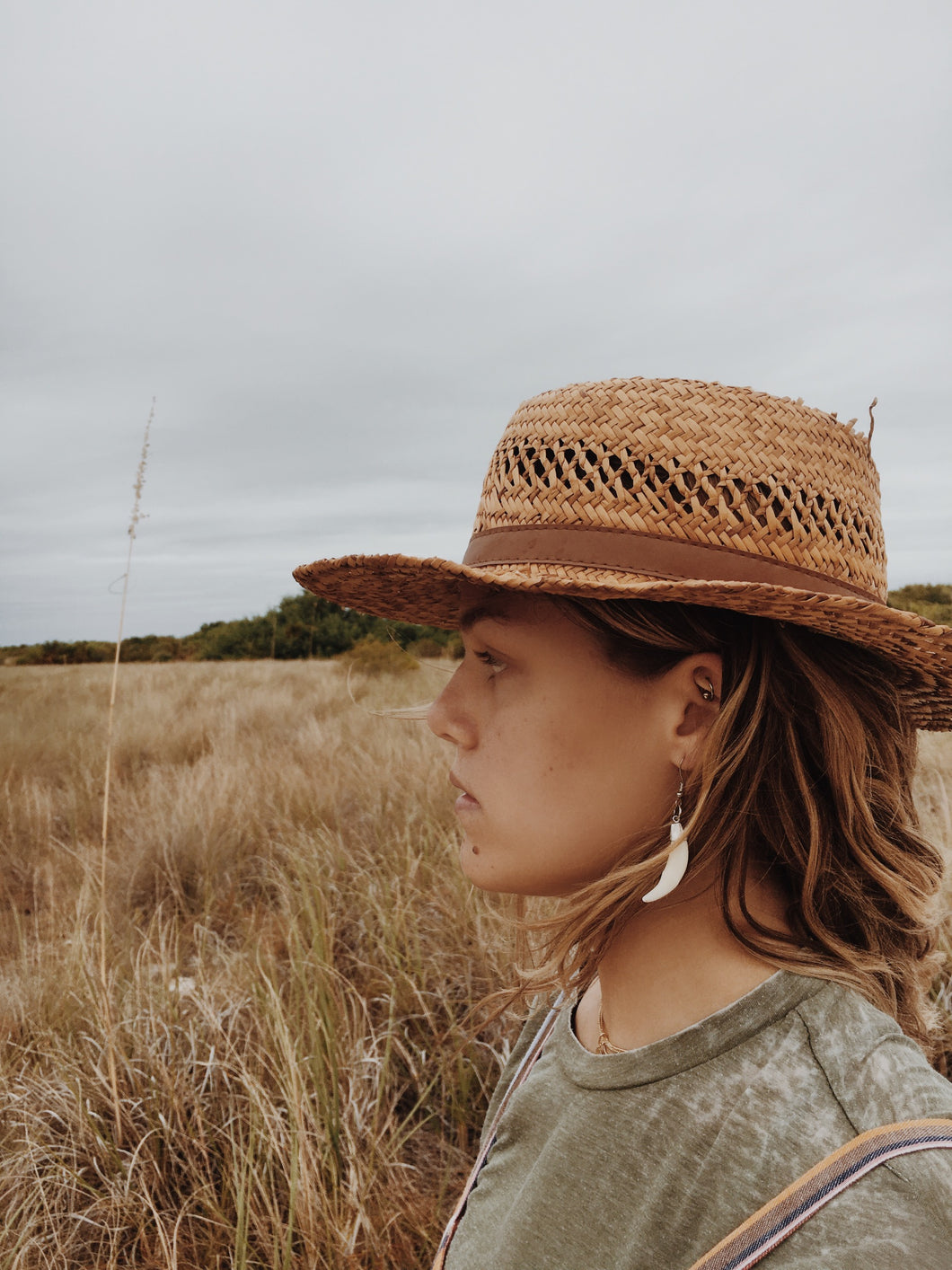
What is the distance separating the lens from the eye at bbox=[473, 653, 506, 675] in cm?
123

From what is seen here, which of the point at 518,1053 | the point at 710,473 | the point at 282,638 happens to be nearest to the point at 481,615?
the point at 710,473

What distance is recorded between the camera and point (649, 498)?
110 centimetres

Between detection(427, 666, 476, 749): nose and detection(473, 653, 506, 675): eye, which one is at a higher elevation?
detection(473, 653, 506, 675): eye

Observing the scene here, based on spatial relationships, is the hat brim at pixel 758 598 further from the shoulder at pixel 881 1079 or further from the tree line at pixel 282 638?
the tree line at pixel 282 638

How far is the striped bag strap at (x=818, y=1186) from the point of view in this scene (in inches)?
30.2

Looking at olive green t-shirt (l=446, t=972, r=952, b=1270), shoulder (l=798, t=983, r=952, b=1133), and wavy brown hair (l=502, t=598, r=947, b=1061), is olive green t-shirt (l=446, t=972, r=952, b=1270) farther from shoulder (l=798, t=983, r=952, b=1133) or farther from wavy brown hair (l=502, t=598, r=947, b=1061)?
wavy brown hair (l=502, t=598, r=947, b=1061)

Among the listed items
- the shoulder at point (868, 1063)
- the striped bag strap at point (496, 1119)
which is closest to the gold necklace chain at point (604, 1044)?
the striped bag strap at point (496, 1119)

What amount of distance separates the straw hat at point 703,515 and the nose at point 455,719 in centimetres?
18

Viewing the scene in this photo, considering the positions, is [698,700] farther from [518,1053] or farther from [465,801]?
[518,1053]

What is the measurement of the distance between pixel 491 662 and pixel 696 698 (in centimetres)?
32

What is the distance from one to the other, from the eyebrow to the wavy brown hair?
10 centimetres

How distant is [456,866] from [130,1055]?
60.9 inches

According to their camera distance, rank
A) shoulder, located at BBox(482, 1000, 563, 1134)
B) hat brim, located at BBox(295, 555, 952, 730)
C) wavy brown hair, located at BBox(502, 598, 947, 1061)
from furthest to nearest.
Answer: shoulder, located at BBox(482, 1000, 563, 1134), wavy brown hair, located at BBox(502, 598, 947, 1061), hat brim, located at BBox(295, 555, 952, 730)

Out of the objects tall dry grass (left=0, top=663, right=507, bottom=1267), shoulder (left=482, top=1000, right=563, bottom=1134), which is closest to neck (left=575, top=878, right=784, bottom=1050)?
shoulder (left=482, top=1000, right=563, bottom=1134)
